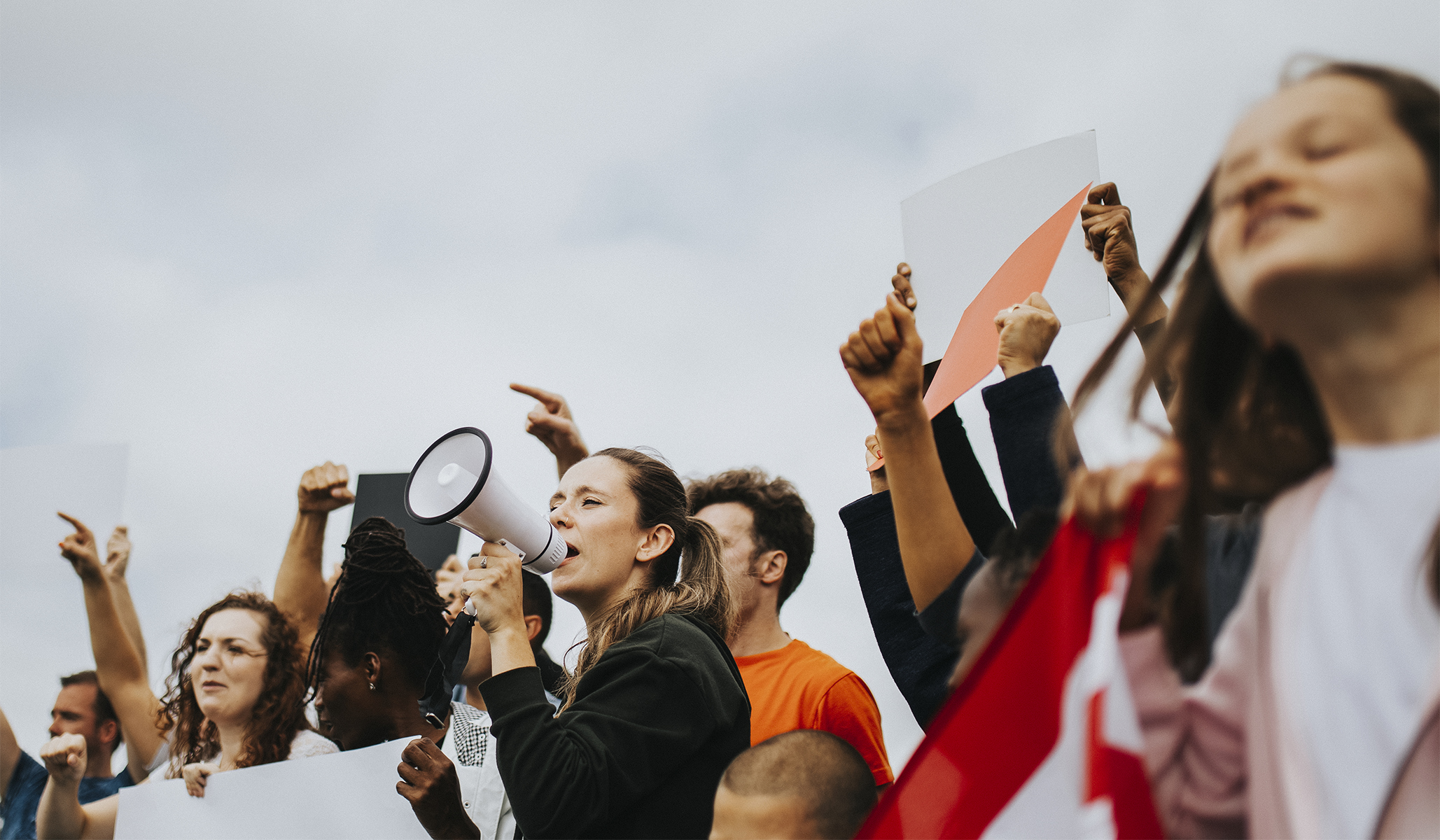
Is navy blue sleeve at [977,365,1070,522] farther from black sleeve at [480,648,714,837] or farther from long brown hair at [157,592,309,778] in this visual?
long brown hair at [157,592,309,778]

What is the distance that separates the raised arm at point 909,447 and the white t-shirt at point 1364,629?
0.71m

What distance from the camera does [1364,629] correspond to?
1.09 m

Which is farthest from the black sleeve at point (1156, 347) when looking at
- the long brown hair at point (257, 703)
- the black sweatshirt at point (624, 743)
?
the long brown hair at point (257, 703)

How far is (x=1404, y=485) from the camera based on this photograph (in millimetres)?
1102

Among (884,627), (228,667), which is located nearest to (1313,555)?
(884,627)

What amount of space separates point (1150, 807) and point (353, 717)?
266 centimetres

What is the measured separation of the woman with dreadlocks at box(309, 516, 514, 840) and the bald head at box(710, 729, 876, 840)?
3.91ft

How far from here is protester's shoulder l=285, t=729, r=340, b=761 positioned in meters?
3.37

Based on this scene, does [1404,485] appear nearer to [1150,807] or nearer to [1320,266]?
[1320,266]

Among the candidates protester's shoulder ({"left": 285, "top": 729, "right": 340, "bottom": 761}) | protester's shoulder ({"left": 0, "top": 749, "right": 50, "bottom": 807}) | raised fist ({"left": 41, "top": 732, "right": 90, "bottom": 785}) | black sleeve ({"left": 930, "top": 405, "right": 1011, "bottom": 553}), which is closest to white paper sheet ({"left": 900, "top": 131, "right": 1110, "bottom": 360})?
black sleeve ({"left": 930, "top": 405, "right": 1011, "bottom": 553})

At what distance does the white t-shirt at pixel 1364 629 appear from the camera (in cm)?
105

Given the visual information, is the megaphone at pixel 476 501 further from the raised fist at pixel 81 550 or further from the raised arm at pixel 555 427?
the raised fist at pixel 81 550

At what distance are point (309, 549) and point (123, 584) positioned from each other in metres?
0.68

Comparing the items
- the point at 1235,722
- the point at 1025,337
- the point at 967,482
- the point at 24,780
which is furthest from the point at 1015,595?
the point at 24,780
